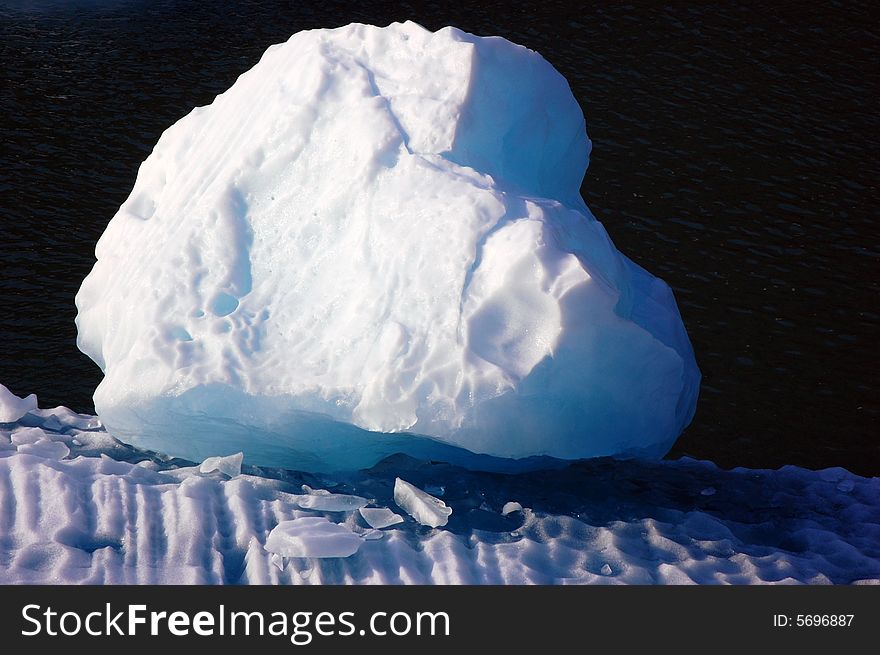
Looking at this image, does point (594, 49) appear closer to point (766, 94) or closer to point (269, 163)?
point (766, 94)

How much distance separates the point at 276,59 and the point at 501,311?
2403 millimetres

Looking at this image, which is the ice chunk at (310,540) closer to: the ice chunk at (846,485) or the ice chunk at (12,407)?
the ice chunk at (12,407)

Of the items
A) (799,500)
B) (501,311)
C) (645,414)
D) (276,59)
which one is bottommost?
(799,500)

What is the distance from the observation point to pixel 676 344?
6.07 m

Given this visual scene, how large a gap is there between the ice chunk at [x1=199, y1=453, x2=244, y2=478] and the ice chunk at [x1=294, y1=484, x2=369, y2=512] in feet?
1.37

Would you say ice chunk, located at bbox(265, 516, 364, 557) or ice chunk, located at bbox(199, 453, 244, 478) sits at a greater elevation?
ice chunk, located at bbox(265, 516, 364, 557)

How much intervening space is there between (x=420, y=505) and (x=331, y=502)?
451 millimetres

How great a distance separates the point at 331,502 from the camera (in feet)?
17.7

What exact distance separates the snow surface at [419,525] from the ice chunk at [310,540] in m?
0.02

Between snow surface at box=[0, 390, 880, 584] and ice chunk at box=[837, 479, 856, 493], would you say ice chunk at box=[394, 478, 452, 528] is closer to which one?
Result: snow surface at box=[0, 390, 880, 584]

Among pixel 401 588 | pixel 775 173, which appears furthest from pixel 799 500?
pixel 775 173

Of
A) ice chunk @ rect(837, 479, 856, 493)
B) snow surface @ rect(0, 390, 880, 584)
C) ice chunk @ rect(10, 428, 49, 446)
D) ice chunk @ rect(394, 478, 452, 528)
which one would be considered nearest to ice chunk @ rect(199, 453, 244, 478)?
snow surface @ rect(0, 390, 880, 584)

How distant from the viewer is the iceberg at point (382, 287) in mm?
5309

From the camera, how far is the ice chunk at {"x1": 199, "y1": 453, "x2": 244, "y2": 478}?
5699 mm
